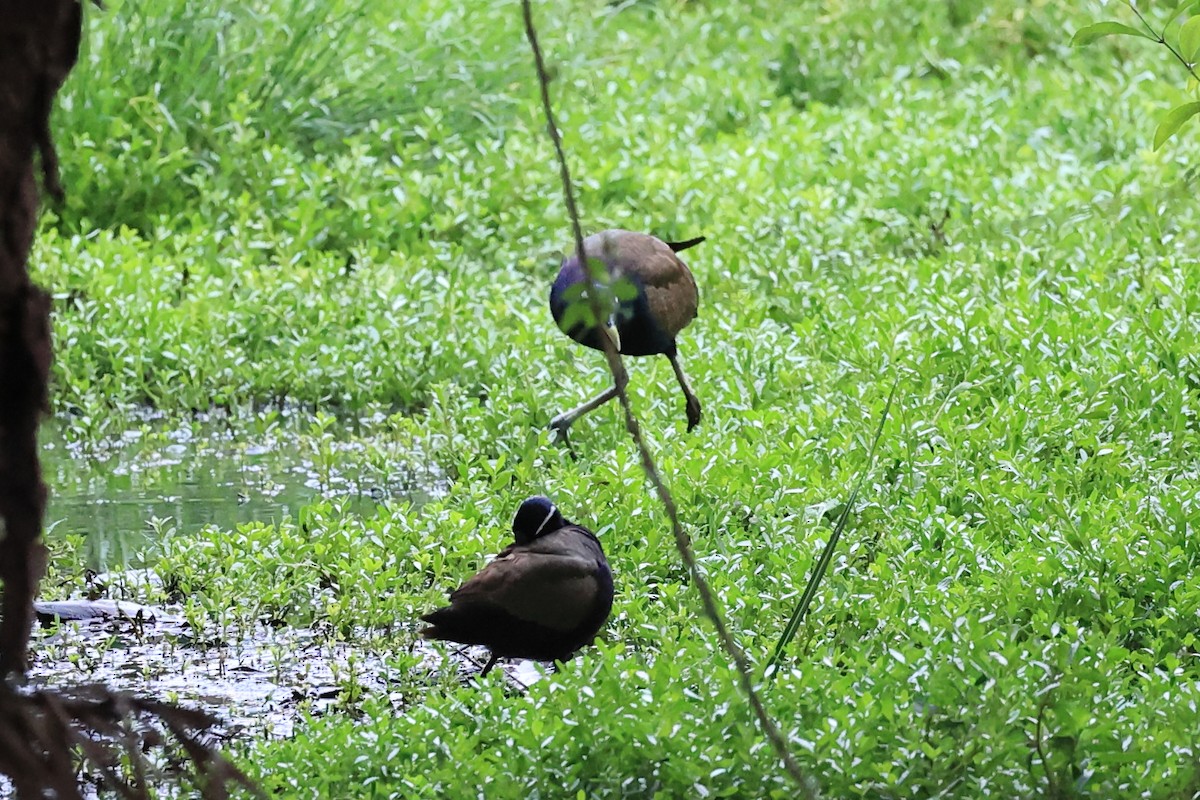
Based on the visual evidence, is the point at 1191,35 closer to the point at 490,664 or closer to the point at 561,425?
the point at 490,664

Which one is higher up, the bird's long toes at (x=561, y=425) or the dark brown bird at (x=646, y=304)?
the dark brown bird at (x=646, y=304)

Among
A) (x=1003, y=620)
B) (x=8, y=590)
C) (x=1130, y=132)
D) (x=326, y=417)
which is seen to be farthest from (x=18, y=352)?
(x=1130, y=132)

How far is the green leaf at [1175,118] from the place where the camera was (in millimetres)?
3166

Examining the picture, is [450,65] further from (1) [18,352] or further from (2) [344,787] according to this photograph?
(1) [18,352]

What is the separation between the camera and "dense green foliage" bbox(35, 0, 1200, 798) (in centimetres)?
300

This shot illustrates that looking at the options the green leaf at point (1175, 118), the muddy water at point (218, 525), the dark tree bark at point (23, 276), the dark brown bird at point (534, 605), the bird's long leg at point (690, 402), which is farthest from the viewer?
the bird's long leg at point (690, 402)

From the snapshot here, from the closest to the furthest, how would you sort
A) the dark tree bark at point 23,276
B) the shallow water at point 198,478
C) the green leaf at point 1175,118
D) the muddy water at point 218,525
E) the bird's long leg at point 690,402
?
1. the dark tree bark at point 23,276
2. the green leaf at point 1175,118
3. the muddy water at point 218,525
4. the shallow water at point 198,478
5. the bird's long leg at point 690,402

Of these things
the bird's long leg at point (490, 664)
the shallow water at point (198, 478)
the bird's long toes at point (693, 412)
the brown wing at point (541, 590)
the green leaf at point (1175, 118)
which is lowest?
the shallow water at point (198, 478)

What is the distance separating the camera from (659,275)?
521 centimetres

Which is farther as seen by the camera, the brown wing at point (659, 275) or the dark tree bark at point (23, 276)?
the brown wing at point (659, 275)

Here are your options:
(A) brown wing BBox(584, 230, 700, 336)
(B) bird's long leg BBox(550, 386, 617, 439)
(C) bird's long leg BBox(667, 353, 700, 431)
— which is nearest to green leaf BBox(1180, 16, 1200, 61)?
(A) brown wing BBox(584, 230, 700, 336)

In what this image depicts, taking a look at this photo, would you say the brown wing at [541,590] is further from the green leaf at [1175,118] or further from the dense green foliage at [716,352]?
the green leaf at [1175,118]

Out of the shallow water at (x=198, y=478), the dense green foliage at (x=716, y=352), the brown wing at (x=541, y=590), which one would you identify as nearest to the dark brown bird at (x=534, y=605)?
the brown wing at (x=541, y=590)

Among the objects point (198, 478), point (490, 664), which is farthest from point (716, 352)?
point (490, 664)
